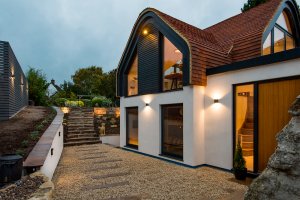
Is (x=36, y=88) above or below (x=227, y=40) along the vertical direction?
below

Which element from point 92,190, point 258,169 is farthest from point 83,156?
point 258,169

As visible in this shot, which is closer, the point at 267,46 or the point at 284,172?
the point at 284,172

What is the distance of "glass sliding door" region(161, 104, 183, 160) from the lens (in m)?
8.44

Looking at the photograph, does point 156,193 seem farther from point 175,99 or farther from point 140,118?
point 140,118

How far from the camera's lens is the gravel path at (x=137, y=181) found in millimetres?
5184

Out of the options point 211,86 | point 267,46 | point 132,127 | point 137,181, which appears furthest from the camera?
point 132,127

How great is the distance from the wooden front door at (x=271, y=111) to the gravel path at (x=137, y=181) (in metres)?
1.36

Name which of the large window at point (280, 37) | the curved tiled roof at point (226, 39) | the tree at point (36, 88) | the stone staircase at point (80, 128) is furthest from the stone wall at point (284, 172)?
the tree at point (36, 88)

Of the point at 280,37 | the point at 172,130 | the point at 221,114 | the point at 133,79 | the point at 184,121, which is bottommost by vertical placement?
the point at 172,130

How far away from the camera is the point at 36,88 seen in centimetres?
2194

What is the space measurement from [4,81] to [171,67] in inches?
333

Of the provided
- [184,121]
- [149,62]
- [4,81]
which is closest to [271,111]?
[184,121]

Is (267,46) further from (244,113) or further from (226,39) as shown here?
(244,113)

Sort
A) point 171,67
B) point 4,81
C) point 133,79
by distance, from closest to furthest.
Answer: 1. point 171,67
2. point 4,81
3. point 133,79
